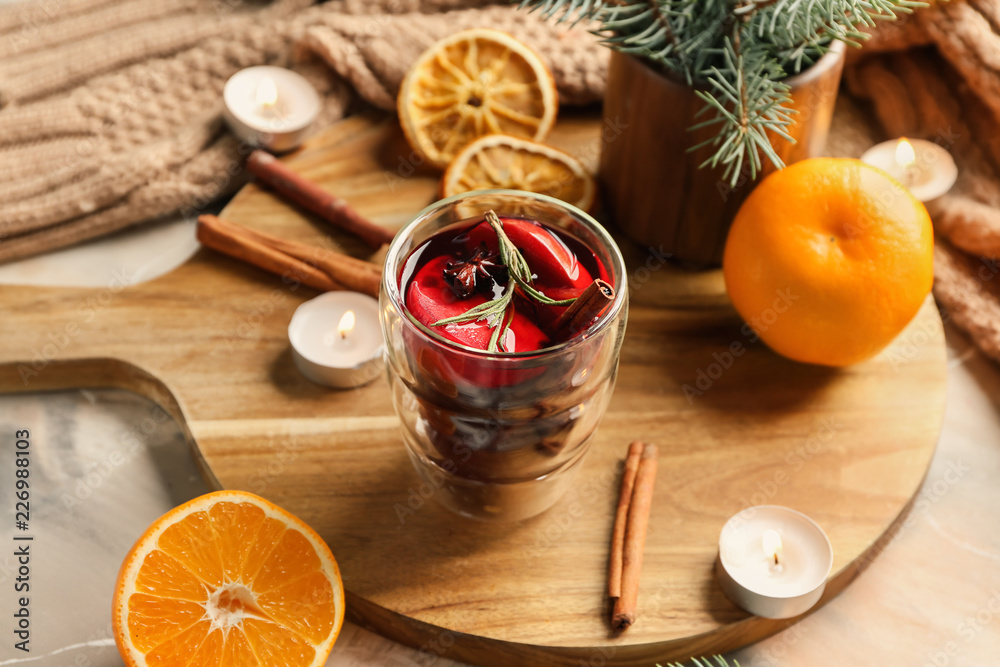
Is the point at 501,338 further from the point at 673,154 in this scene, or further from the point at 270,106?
the point at 270,106

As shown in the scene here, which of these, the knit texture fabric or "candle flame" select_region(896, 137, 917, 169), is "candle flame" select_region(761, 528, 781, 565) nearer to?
"candle flame" select_region(896, 137, 917, 169)

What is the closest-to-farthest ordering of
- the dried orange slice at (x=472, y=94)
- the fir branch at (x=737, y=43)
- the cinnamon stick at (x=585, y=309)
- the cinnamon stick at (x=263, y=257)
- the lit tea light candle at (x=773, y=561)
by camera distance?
the cinnamon stick at (x=585, y=309) → the lit tea light candle at (x=773, y=561) → the fir branch at (x=737, y=43) → the cinnamon stick at (x=263, y=257) → the dried orange slice at (x=472, y=94)

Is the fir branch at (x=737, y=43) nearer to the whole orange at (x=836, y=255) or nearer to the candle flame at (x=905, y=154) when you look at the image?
the whole orange at (x=836, y=255)

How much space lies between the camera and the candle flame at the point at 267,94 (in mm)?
1543

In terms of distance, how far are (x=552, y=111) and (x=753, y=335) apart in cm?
51

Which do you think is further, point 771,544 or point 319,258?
point 319,258

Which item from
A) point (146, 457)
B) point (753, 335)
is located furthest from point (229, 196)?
point (753, 335)

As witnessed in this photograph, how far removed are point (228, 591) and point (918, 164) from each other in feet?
4.26

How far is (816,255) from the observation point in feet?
3.88

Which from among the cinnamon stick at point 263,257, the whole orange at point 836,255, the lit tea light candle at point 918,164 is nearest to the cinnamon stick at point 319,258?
the cinnamon stick at point 263,257

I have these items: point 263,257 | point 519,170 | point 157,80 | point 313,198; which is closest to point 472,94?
point 519,170

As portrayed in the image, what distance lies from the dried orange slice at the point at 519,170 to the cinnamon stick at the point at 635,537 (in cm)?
46

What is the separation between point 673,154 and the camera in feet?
4.32

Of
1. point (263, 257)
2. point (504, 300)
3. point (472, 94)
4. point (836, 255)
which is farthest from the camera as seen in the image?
point (472, 94)
